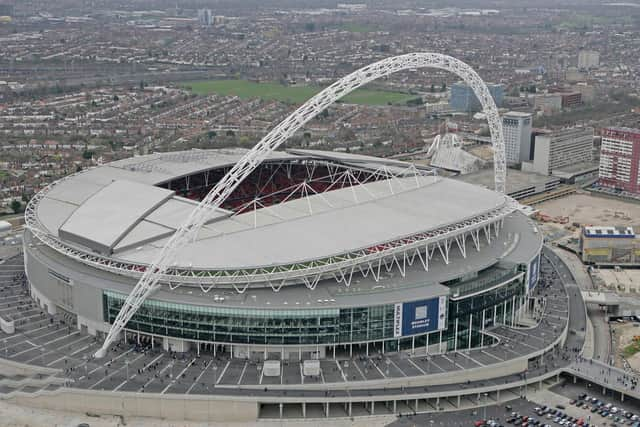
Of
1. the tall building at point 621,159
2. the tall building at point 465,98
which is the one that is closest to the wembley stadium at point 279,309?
the tall building at point 621,159

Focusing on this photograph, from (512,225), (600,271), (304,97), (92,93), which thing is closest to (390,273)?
(512,225)

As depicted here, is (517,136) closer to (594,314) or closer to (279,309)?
(594,314)

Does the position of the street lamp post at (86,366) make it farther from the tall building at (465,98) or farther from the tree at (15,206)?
the tall building at (465,98)

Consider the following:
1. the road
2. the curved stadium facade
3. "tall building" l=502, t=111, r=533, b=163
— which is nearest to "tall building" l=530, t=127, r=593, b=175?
"tall building" l=502, t=111, r=533, b=163

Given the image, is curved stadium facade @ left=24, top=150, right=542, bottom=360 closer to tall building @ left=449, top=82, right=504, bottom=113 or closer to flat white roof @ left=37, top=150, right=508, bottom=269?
flat white roof @ left=37, top=150, right=508, bottom=269

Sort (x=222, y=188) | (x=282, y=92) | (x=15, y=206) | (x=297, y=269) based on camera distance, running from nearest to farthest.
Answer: (x=297, y=269)
(x=222, y=188)
(x=15, y=206)
(x=282, y=92)

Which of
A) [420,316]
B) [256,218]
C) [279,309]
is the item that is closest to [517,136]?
[256,218]
